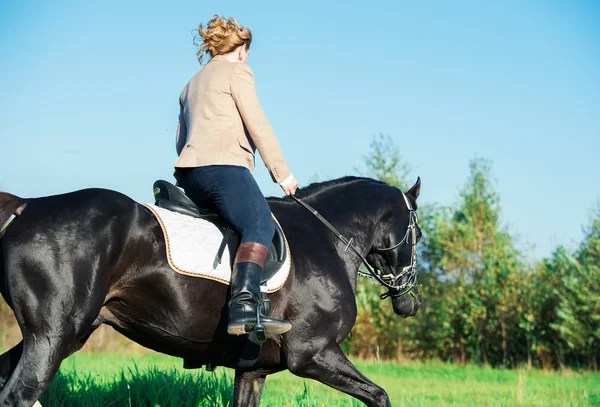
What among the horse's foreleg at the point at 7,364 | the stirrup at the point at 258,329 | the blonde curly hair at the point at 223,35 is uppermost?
the blonde curly hair at the point at 223,35

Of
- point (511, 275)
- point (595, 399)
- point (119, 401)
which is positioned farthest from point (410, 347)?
point (119, 401)

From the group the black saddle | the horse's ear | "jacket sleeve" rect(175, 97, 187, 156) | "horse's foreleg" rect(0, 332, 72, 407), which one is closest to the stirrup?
the black saddle

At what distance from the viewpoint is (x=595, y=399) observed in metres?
10.2

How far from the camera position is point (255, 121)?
16.2ft

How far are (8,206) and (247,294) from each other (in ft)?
5.45

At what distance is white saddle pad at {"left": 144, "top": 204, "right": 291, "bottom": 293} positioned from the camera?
444 cm

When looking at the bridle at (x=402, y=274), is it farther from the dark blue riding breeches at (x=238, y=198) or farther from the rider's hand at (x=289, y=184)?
the dark blue riding breeches at (x=238, y=198)

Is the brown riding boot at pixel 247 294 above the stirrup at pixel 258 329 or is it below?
above

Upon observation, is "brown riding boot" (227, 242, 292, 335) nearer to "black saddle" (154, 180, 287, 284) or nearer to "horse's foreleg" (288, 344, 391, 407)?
"black saddle" (154, 180, 287, 284)

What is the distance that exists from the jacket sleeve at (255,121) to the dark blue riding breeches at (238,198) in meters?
0.25

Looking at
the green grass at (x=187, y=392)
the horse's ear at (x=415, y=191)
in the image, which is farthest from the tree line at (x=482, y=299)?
the horse's ear at (x=415, y=191)

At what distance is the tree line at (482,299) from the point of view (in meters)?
21.9

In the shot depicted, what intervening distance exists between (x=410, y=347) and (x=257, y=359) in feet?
69.0

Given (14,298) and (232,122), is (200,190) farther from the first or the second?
(14,298)
